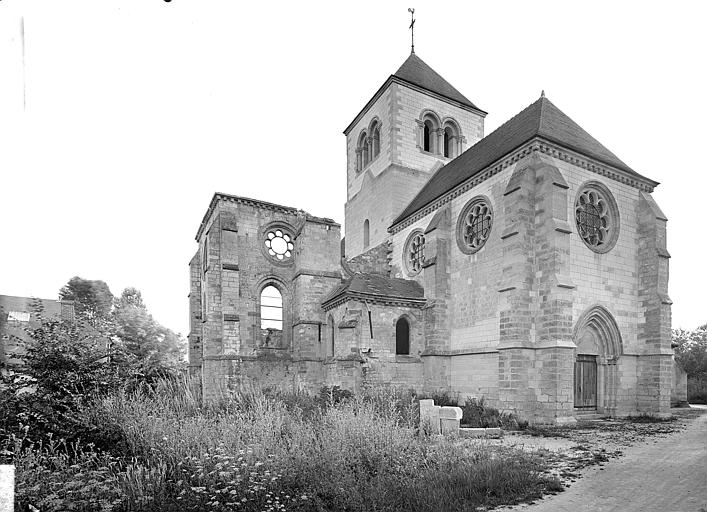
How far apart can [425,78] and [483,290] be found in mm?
15879

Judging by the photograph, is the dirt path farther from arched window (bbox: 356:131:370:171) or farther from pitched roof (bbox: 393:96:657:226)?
arched window (bbox: 356:131:370:171)

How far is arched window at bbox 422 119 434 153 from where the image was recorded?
2500 cm

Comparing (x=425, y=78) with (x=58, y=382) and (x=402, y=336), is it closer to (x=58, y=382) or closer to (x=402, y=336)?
(x=402, y=336)

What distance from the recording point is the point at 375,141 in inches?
1014

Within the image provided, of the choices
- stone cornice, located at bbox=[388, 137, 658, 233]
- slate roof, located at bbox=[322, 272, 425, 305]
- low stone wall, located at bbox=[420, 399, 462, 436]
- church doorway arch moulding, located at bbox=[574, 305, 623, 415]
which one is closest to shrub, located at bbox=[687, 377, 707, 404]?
church doorway arch moulding, located at bbox=[574, 305, 623, 415]

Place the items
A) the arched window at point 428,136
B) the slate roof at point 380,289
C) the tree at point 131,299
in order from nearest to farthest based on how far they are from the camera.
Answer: the slate roof at point 380,289
the arched window at point 428,136
the tree at point 131,299

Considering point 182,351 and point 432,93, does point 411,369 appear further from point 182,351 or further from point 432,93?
point 182,351

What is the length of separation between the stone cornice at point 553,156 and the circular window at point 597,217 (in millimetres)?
687

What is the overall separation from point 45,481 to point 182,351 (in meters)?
39.0

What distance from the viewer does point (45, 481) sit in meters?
4.61

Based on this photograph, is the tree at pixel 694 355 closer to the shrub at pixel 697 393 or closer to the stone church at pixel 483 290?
the shrub at pixel 697 393

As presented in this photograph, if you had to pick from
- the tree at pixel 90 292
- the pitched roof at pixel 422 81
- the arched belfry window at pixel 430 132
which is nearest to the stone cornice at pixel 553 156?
the arched belfry window at pixel 430 132

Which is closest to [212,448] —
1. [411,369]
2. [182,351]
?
[411,369]

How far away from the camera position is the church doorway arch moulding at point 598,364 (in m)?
14.1
